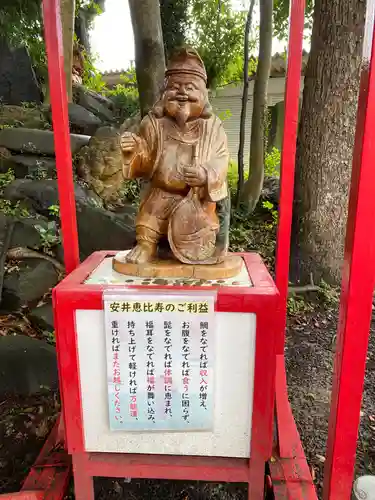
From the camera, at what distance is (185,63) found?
1.55 meters

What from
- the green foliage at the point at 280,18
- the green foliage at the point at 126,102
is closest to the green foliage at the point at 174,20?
the green foliage at the point at 126,102

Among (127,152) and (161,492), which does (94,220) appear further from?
(161,492)

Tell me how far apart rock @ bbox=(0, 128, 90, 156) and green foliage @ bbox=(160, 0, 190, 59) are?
2.70 metres

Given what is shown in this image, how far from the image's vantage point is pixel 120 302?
4.58ft

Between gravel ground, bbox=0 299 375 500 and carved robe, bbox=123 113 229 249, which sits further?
gravel ground, bbox=0 299 375 500

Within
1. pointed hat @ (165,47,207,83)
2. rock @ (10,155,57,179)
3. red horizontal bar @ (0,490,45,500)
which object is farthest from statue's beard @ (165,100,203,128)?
rock @ (10,155,57,179)

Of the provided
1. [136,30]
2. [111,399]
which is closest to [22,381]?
[111,399]

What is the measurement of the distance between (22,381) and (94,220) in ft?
5.40

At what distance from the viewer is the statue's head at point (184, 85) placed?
155cm

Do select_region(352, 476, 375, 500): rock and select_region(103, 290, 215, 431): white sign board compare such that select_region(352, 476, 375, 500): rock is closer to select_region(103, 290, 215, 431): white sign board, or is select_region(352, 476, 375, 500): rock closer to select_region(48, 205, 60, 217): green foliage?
select_region(103, 290, 215, 431): white sign board

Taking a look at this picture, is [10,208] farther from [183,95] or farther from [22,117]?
[183,95]

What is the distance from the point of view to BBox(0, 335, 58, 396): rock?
259cm

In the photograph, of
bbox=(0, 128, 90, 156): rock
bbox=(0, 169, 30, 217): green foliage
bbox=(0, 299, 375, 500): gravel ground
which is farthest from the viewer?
bbox=(0, 128, 90, 156): rock

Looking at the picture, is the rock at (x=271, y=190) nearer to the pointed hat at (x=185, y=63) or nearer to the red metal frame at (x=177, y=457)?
the pointed hat at (x=185, y=63)
